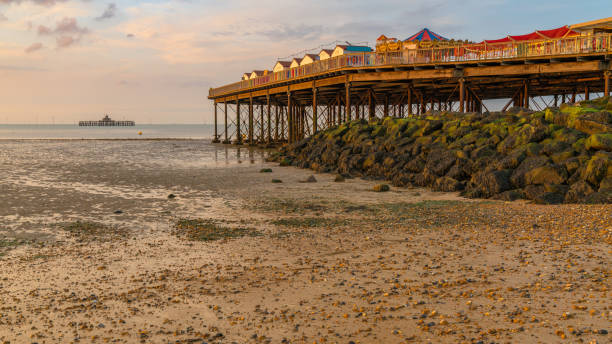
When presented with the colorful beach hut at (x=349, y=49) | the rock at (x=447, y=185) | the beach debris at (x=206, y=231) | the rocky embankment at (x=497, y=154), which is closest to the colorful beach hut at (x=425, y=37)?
the colorful beach hut at (x=349, y=49)

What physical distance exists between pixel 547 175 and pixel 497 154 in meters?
2.82

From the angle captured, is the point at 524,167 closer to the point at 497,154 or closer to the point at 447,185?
the point at 497,154

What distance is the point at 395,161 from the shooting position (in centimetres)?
1891

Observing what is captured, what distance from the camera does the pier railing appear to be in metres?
21.1

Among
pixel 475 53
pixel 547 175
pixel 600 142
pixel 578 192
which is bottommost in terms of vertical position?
pixel 578 192

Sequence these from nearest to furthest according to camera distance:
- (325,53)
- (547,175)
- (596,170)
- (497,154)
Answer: (596,170) → (547,175) → (497,154) → (325,53)

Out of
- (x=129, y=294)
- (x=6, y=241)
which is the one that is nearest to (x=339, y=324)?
(x=129, y=294)

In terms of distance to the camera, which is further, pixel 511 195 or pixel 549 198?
pixel 511 195

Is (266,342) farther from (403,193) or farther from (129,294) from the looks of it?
(403,193)

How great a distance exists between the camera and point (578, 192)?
38.5 feet

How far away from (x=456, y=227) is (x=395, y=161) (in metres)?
9.51

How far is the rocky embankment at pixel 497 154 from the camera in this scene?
1245cm

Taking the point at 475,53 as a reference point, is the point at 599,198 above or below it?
below

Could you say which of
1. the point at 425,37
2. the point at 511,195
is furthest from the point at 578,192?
the point at 425,37
